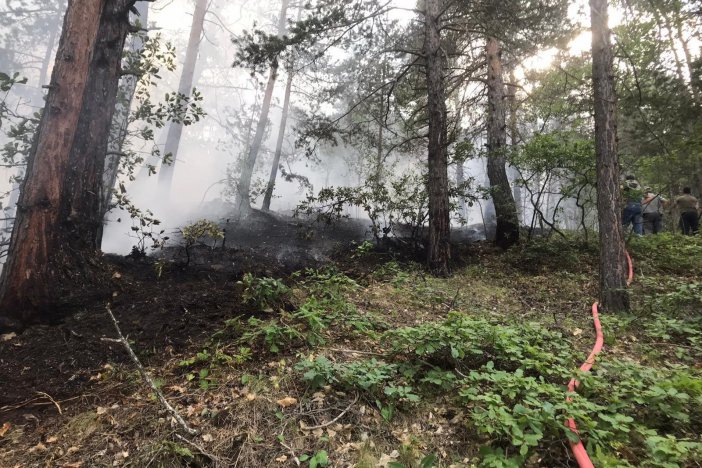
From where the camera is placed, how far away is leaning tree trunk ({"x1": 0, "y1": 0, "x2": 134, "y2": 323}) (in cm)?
399

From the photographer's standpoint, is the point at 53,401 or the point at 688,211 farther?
the point at 688,211

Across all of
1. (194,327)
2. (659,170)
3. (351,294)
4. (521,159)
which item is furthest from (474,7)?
(194,327)

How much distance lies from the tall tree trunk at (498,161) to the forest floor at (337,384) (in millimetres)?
4095

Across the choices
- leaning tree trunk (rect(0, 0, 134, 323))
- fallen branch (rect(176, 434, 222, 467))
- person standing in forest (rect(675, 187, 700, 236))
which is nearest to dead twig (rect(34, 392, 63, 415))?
fallen branch (rect(176, 434, 222, 467))

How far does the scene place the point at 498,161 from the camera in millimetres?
9367

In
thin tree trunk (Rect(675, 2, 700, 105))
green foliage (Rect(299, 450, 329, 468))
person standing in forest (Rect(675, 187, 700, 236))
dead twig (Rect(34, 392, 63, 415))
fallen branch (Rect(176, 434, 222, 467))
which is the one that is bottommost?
dead twig (Rect(34, 392, 63, 415))

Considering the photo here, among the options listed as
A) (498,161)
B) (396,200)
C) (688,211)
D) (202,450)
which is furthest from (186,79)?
(688,211)

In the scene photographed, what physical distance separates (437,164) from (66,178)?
20.5 ft

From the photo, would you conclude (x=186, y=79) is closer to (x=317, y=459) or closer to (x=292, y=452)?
(x=292, y=452)

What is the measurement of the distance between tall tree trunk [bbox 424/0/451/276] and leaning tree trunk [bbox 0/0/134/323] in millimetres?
5528

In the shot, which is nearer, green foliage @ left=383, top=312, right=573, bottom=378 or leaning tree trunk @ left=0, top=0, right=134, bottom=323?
green foliage @ left=383, top=312, right=573, bottom=378

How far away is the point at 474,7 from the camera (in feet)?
27.9

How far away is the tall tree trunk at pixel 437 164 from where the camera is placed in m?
7.31

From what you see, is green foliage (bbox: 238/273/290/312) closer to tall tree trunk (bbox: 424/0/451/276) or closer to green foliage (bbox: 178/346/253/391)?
green foliage (bbox: 178/346/253/391)
